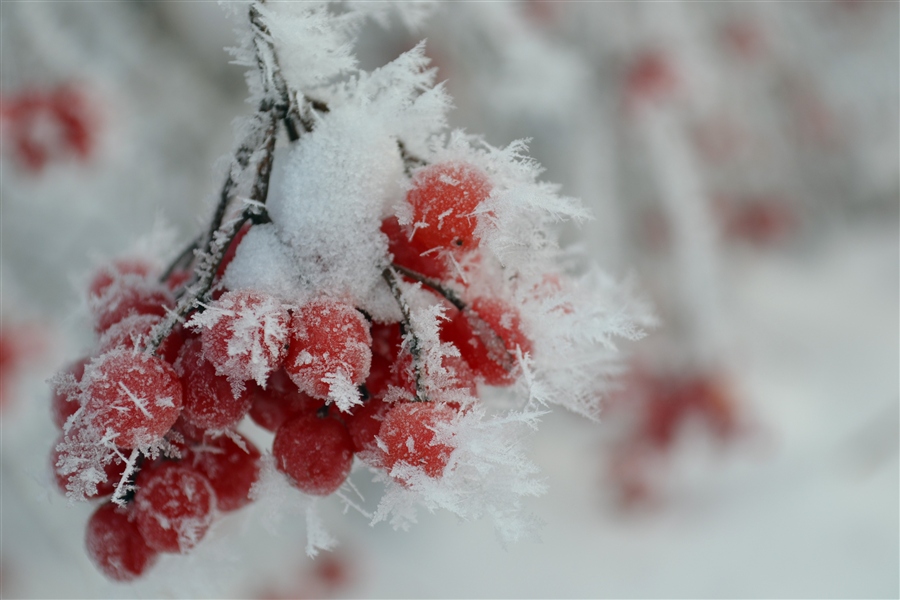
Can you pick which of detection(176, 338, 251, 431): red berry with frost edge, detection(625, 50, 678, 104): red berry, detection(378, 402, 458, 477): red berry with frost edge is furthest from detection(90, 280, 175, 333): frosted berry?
detection(625, 50, 678, 104): red berry

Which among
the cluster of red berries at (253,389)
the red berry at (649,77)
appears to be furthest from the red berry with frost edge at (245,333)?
the red berry at (649,77)

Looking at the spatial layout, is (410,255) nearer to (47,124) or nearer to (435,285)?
(435,285)

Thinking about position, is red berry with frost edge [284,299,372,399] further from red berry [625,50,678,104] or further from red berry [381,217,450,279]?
red berry [625,50,678,104]

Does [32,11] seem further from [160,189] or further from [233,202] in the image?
[233,202]

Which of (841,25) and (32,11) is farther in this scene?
(841,25)

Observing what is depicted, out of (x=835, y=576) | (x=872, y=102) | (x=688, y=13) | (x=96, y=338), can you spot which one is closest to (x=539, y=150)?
(x=688, y=13)

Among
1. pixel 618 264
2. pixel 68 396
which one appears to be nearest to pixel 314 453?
pixel 68 396
